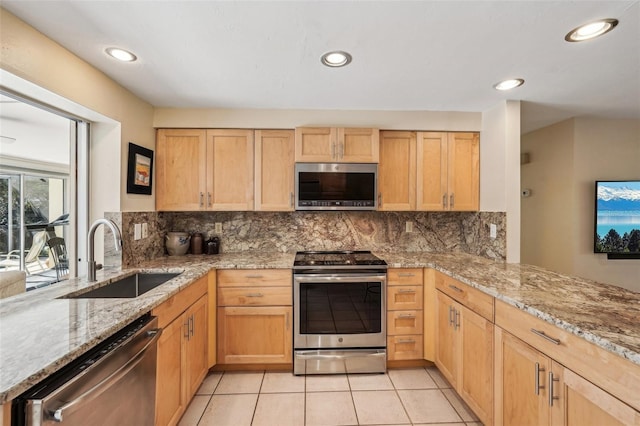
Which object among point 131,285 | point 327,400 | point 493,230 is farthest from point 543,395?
point 131,285

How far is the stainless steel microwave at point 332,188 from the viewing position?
2572mm

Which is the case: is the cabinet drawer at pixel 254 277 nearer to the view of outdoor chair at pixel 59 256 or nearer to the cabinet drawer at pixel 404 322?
the cabinet drawer at pixel 404 322

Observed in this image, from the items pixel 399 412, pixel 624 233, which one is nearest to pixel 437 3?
pixel 399 412

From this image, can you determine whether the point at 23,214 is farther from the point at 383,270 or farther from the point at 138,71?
the point at 383,270

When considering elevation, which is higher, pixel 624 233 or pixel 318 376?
pixel 624 233

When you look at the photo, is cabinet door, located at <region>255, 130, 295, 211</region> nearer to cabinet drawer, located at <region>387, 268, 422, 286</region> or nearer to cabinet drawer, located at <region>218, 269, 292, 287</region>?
cabinet drawer, located at <region>218, 269, 292, 287</region>

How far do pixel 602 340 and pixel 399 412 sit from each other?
135 centimetres

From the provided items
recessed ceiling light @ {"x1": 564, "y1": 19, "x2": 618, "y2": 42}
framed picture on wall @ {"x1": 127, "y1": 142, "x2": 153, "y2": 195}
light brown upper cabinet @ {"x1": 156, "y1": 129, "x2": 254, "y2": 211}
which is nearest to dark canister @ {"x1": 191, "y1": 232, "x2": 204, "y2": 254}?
light brown upper cabinet @ {"x1": 156, "y1": 129, "x2": 254, "y2": 211}

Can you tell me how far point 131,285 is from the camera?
77.7 inches

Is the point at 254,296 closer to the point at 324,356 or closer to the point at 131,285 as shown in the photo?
the point at 324,356

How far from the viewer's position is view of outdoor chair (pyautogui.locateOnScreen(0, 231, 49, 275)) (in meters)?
1.55

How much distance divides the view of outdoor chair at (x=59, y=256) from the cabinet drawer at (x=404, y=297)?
7.91 ft

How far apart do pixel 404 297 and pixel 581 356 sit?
135 centimetres

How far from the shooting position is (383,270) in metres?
2.33
